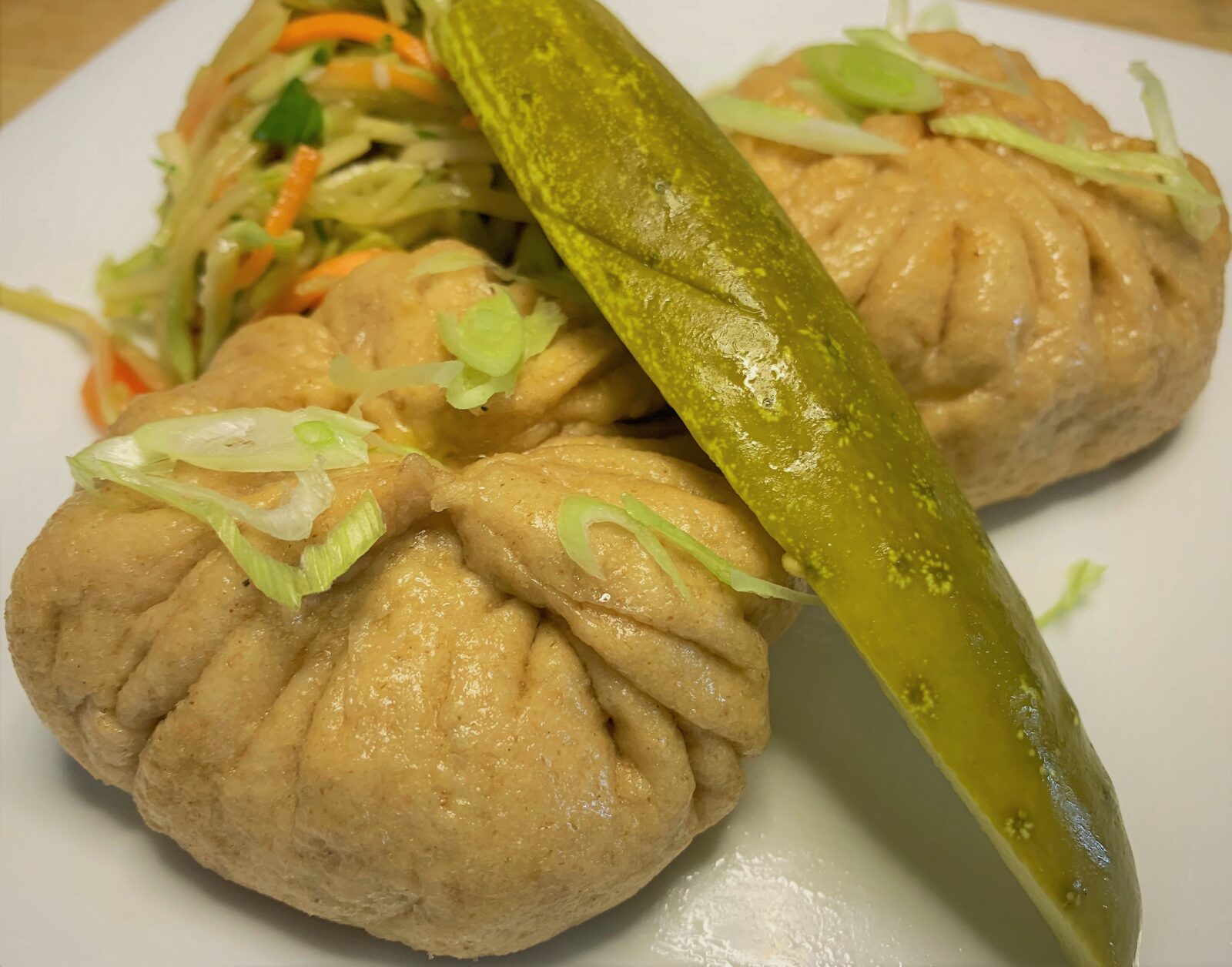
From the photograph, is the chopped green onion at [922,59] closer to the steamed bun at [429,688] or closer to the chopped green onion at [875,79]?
the chopped green onion at [875,79]

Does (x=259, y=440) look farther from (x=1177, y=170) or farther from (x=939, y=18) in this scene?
(x=939, y=18)

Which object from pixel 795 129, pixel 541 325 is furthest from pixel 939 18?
pixel 541 325

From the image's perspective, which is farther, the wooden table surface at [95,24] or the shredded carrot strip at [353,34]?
the wooden table surface at [95,24]

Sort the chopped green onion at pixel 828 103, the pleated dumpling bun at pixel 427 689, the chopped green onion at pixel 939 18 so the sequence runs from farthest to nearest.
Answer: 1. the chopped green onion at pixel 939 18
2. the chopped green onion at pixel 828 103
3. the pleated dumpling bun at pixel 427 689

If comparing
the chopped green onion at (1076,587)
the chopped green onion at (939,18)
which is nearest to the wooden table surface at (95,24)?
the chopped green onion at (939,18)

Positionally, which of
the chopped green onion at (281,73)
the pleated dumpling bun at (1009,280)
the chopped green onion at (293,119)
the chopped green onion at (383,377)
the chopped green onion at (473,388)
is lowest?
the pleated dumpling bun at (1009,280)
